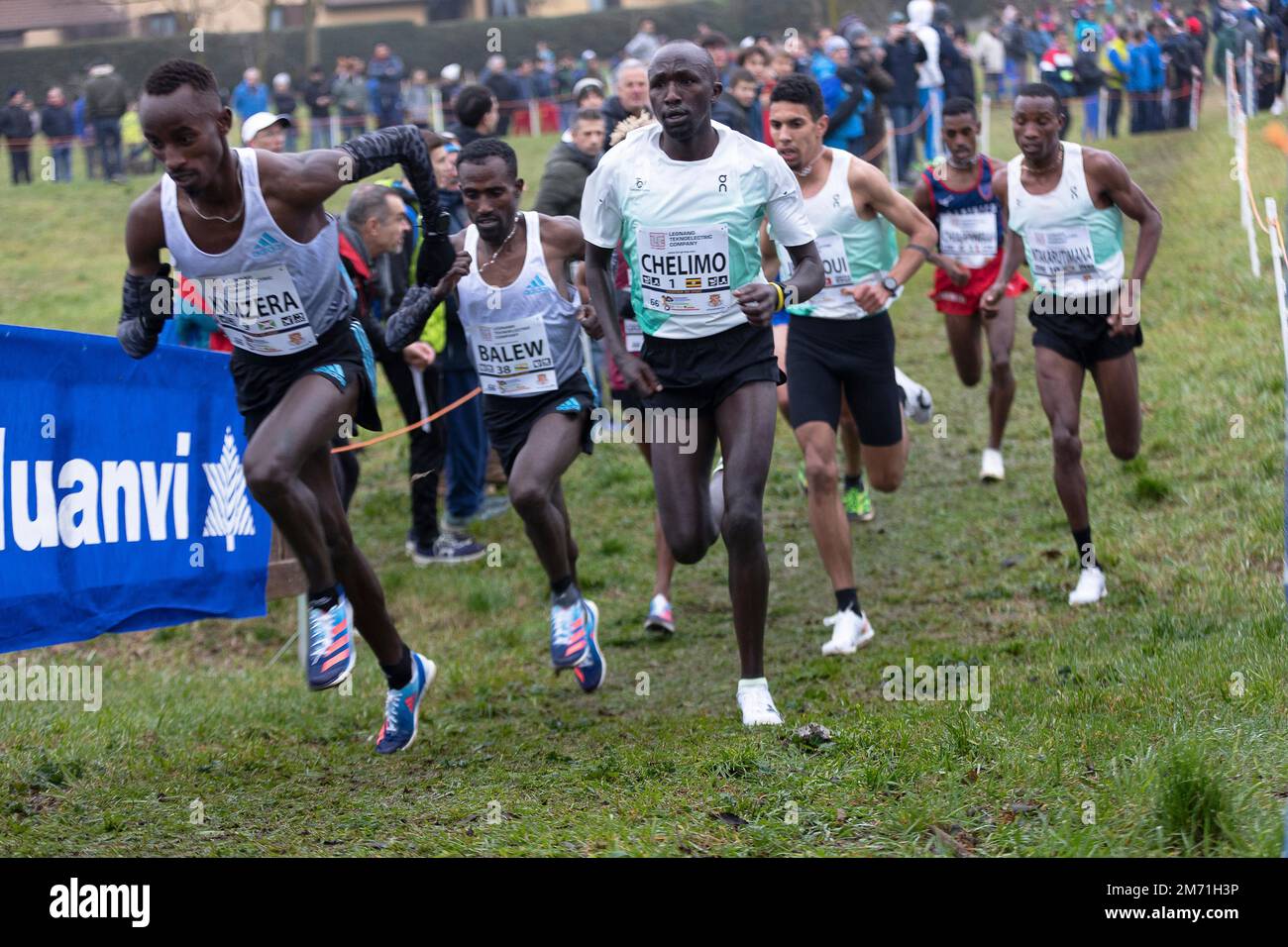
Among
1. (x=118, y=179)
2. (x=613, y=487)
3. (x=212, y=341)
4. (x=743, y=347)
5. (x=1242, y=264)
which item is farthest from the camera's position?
(x=118, y=179)

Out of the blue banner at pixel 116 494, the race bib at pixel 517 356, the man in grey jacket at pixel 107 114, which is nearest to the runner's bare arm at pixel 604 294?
the race bib at pixel 517 356

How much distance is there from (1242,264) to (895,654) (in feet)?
31.2

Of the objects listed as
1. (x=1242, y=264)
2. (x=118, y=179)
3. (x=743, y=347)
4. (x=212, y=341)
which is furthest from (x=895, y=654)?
(x=118, y=179)

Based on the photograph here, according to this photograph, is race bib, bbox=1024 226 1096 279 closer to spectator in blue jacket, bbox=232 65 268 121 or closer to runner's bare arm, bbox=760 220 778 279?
runner's bare arm, bbox=760 220 778 279

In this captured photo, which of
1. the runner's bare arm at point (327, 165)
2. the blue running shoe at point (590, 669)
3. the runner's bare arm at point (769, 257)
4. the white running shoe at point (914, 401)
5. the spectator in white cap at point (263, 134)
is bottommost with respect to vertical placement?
the blue running shoe at point (590, 669)

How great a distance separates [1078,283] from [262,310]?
4364 millimetres

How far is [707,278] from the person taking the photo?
20.2 ft

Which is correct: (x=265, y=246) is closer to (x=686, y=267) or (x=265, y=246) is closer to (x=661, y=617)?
(x=686, y=267)

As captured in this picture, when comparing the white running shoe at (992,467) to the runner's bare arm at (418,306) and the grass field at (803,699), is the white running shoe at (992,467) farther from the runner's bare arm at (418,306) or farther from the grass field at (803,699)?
the runner's bare arm at (418,306)

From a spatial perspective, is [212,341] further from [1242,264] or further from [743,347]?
[1242,264]

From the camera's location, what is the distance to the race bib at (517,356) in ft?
23.1

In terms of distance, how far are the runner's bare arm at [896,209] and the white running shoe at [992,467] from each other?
319 centimetres

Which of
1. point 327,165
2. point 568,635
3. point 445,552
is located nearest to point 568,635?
point 568,635

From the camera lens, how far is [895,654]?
7500mm
